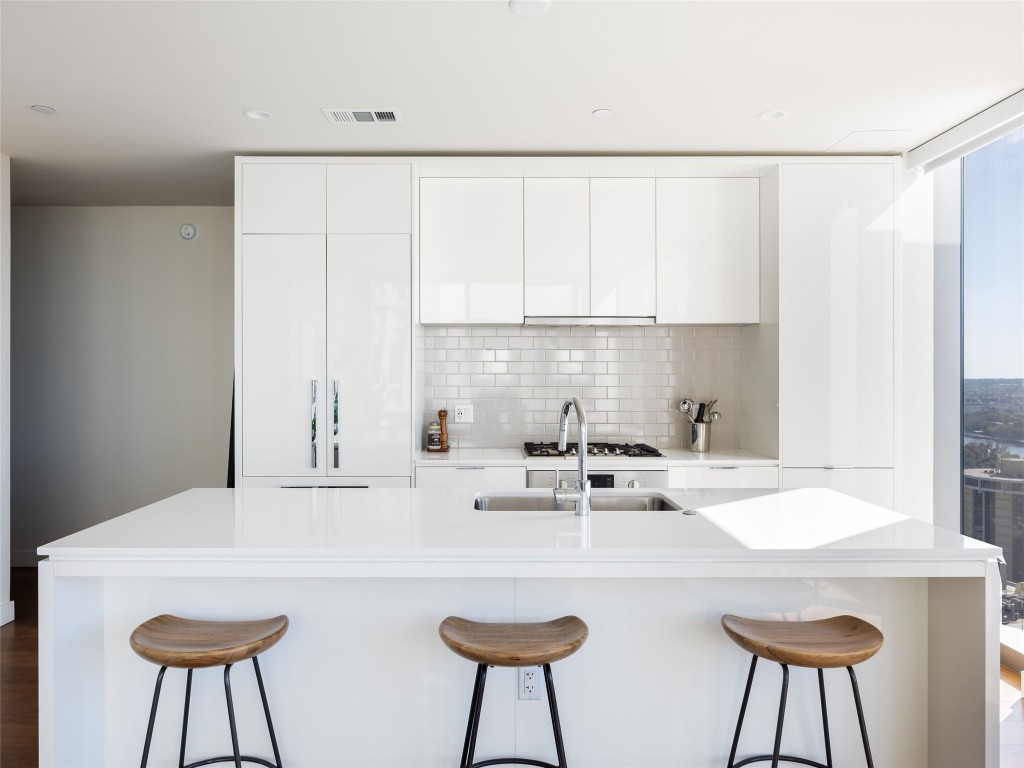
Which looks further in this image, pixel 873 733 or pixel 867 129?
pixel 867 129

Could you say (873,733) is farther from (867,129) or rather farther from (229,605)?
(867,129)

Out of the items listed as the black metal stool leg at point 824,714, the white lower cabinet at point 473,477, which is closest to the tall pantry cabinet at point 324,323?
the white lower cabinet at point 473,477

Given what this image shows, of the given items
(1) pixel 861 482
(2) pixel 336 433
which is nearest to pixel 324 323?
(2) pixel 336 433

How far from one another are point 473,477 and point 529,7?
228 centimetres

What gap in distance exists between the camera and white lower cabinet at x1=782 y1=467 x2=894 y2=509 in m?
3.61

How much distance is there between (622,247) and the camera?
3811 millimetres

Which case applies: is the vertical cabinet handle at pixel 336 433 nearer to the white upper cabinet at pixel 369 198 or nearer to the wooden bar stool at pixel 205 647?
the white upper cabinet at pixel 369 198

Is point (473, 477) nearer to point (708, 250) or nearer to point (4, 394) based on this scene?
point (708, 250)

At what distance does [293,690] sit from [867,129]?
3.54 metres

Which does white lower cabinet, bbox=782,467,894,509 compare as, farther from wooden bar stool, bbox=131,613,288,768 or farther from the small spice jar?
wooden bar stool, bbox=131,613,288,768

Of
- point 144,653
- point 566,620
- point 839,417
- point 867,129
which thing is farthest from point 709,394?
point 144,653

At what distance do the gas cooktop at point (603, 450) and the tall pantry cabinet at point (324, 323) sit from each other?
74 cm

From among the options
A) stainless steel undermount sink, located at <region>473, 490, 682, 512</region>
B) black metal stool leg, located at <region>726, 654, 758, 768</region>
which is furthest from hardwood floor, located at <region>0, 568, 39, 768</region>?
black metal stool leg, located at <region>726, 654, 758, 768</region>

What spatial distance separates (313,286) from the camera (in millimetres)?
3656
